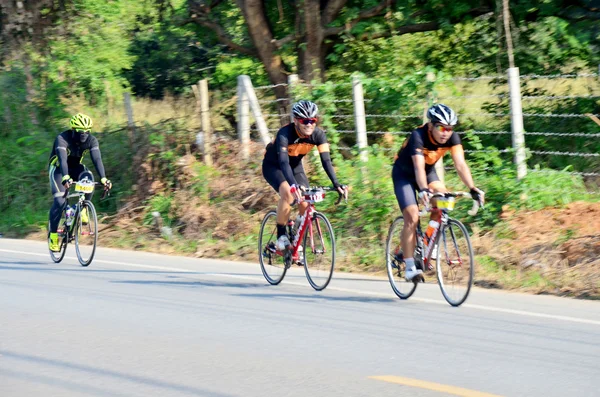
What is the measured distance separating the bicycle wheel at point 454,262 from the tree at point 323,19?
7847mm

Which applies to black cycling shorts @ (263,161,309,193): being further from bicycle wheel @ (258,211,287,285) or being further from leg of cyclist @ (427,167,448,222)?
leg of cyclist @ (427,167,448,222)

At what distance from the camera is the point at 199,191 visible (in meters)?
15.9

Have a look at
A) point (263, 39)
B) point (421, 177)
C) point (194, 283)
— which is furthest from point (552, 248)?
point (263, 39)

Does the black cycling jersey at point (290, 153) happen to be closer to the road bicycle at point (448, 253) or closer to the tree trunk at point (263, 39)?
the road bicycle at point (448, 253)

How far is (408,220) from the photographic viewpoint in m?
9.63

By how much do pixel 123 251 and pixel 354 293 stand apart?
557 cm

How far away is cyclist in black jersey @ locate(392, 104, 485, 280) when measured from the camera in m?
9.18

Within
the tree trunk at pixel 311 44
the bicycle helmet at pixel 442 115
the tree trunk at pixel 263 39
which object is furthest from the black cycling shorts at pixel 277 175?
the tree trunk at pixel 263 39

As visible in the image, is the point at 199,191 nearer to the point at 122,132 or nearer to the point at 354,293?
the point at 122,132

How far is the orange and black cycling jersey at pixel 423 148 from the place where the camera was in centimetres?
934

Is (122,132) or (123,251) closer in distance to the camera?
(123,251)

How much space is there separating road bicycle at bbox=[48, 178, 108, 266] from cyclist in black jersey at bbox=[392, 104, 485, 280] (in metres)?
5.07

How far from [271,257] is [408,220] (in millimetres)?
2186

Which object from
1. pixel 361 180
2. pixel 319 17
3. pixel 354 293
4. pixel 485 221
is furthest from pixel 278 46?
pixel 354 293
